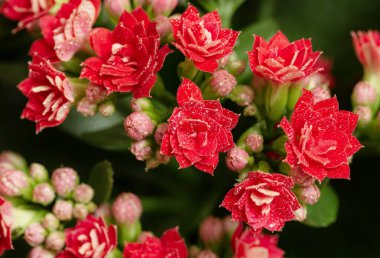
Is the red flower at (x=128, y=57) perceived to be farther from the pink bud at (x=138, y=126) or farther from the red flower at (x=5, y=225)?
the red flower at (x=5, y=225)

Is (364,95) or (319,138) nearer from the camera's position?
(319,138)

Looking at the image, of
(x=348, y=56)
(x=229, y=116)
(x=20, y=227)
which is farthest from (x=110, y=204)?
(x=348, y=56)

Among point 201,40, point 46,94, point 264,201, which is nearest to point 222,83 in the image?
point 201,40

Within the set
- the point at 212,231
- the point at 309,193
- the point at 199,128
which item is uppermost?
the point at 199,128

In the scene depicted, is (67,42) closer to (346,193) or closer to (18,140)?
(18,140)

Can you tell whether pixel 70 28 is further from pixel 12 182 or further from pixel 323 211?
pixel 323 211

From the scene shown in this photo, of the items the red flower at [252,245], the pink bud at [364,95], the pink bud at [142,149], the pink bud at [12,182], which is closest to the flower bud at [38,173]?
the pink bud at [12,182]
